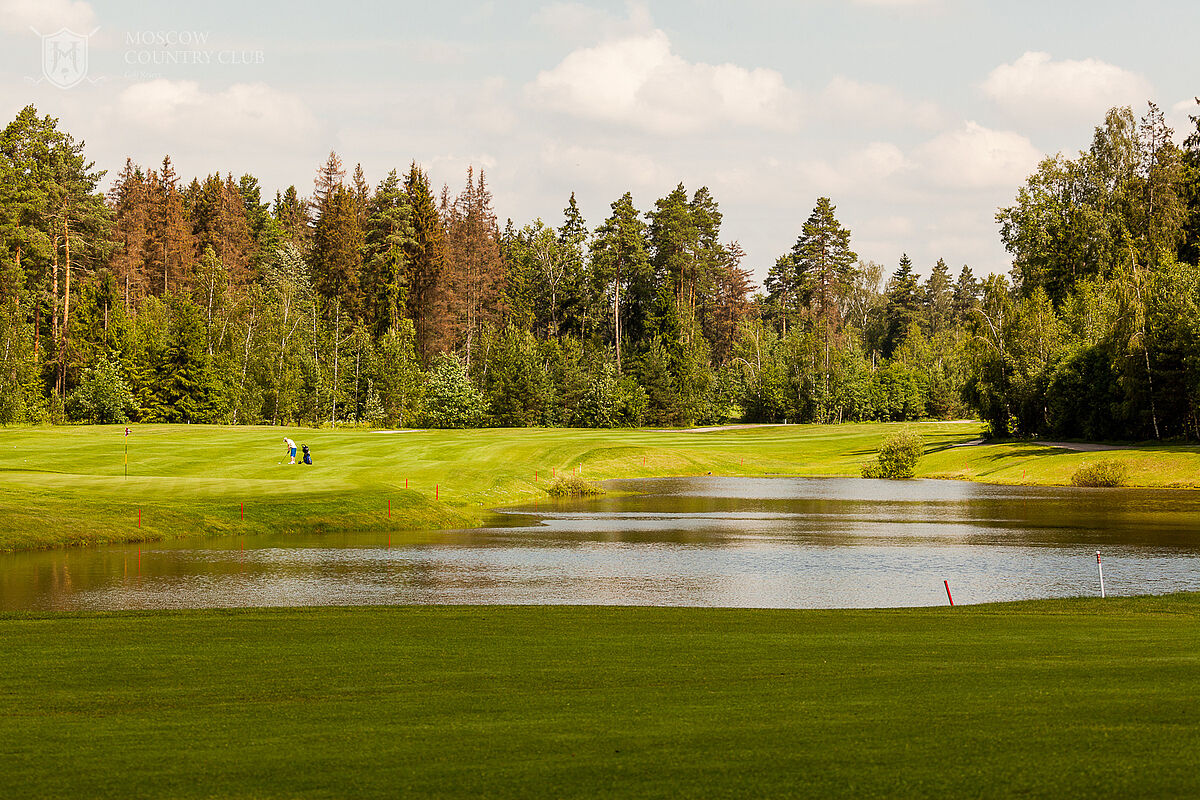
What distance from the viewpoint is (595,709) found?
35.0 ft

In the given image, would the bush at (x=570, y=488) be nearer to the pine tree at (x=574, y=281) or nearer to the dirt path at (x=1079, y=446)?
the dirt path at (x=1079, y=446)

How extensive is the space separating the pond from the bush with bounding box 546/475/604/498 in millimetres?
7678

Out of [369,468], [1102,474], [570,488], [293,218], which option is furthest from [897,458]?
[293,218]

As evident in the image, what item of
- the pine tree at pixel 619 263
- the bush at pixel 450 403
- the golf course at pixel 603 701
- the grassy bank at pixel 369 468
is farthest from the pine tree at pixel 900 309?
the golf course at pixel 603 701

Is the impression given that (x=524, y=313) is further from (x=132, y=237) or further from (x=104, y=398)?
(x=104, y=398)

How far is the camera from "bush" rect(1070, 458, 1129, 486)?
5922cm

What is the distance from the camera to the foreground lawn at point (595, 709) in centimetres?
799

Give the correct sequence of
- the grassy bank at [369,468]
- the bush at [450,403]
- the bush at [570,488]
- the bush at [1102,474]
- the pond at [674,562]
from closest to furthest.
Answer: the pond at [674,562], the grassy bank at [369,468], the bush at [570,488], the bush at [1102,474], the bush at [450,403]

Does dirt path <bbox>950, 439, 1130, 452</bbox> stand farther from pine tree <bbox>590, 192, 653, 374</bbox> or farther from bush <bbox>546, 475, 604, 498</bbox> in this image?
pine tree <bbox>590, 192, 653, 374</bbox>

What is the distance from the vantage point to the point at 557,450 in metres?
69.5

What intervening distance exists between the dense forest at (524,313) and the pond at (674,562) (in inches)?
1116

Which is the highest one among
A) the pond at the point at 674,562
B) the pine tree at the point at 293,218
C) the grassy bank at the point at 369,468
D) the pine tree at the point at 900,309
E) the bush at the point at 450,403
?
the pine tree at the point at 293,218

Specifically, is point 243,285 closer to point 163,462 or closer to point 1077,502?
point 163,462

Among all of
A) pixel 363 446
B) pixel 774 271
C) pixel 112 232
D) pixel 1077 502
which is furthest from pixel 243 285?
pixel 1077 502
